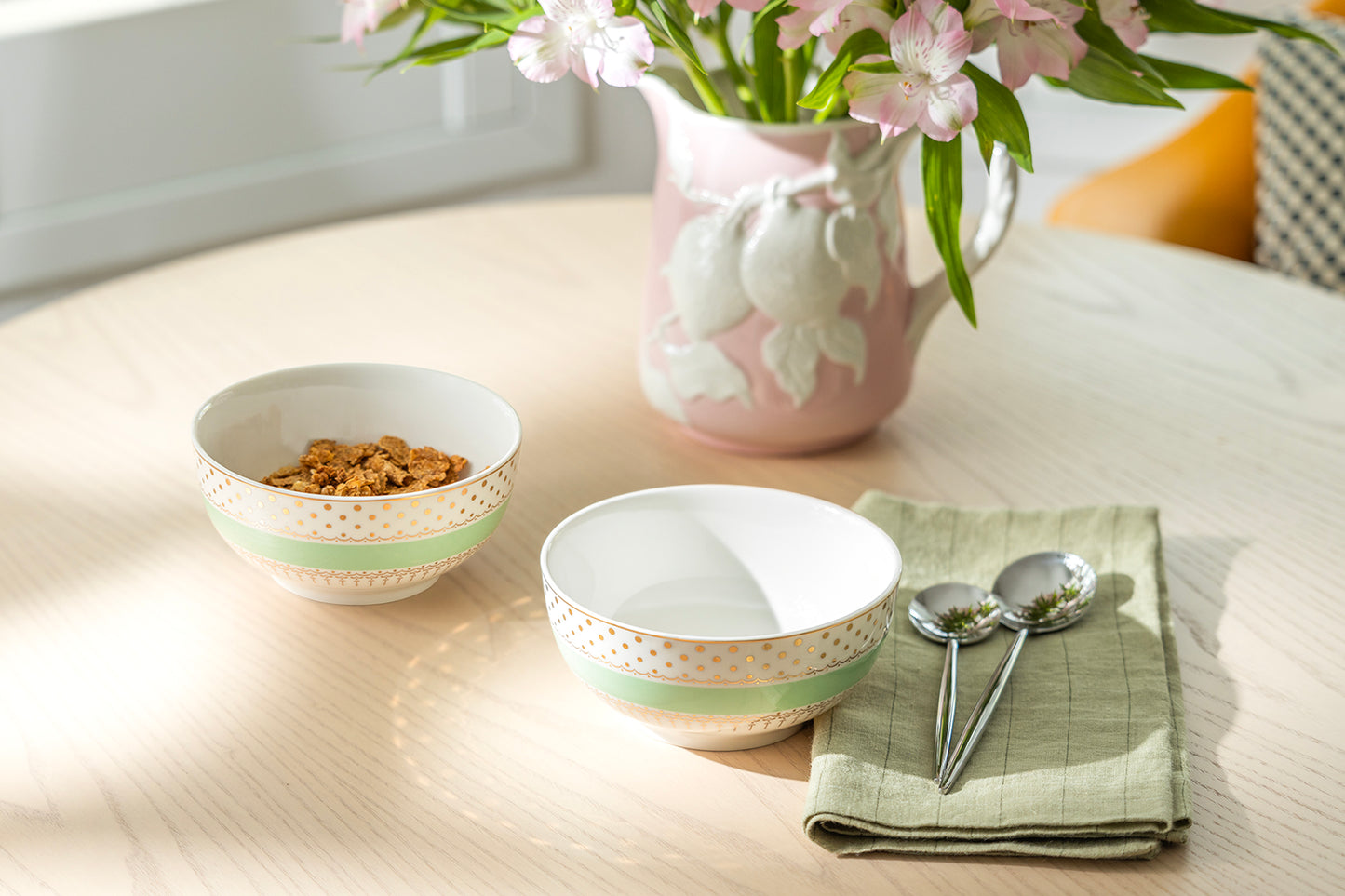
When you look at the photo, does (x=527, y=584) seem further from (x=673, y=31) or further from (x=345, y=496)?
(x=673, y=31)

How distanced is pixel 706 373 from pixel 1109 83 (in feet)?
0.92

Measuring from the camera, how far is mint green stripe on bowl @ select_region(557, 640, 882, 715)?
553 mm

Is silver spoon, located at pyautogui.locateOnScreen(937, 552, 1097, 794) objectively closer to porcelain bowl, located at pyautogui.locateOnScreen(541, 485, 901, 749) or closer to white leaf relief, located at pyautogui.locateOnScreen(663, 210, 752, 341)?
porcelain bowl, located at pyautogui.locateOnScreen(541, 485, 901, 749)

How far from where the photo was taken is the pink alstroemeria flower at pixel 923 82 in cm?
58

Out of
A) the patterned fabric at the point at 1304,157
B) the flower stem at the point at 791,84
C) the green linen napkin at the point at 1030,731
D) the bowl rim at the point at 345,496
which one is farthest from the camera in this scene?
the patterned fabric at the point at 1304,157

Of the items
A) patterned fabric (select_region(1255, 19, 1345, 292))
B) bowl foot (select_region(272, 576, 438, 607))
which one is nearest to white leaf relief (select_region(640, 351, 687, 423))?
bowl foot (select_region(272, 576, 438, 607))

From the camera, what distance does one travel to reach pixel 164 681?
642 mm

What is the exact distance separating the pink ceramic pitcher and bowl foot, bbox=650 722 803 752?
262mm

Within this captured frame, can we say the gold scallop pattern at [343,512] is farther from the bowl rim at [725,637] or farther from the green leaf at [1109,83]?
the green leaf at [1109,83]

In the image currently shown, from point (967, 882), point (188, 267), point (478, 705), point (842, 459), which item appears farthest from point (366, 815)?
point (188, 267)

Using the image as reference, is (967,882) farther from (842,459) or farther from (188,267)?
(188,267)

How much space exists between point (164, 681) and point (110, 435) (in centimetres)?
29

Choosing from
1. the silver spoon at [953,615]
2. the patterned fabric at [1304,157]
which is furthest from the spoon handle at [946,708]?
the patterned fabric at [1304,157]

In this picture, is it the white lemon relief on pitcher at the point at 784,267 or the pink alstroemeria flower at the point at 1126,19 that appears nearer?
the pink alstroemeria flower at the point at 1126,19
